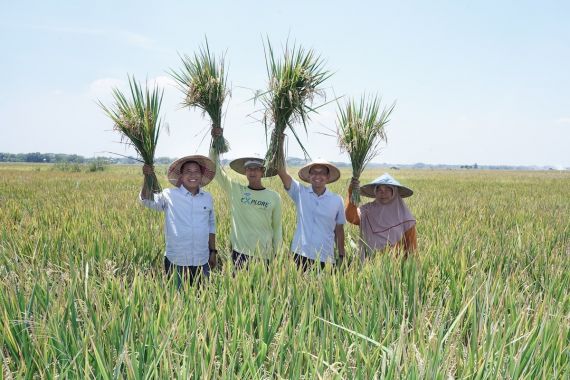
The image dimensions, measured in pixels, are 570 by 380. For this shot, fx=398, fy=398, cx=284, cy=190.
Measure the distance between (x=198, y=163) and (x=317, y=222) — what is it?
110 centimetres

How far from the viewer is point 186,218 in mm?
3078

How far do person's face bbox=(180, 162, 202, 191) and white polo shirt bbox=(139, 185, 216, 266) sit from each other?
57mm

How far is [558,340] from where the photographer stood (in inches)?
63.6

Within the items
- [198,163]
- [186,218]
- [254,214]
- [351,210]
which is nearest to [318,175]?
[351,210]

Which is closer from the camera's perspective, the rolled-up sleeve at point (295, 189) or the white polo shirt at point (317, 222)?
the white polo shirt at point (317, 222)

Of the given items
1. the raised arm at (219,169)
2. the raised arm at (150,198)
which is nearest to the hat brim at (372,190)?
the raised arm at (219,169)

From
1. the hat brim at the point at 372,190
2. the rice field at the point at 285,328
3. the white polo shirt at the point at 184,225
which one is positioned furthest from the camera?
the hat brim at the point at 372,190

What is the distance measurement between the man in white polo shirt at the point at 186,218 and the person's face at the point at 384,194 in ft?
4.61

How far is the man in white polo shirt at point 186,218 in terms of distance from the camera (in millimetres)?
3059

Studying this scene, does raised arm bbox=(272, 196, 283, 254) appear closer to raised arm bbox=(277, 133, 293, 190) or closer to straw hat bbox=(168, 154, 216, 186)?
raised arm bbox=(277, 133, 293, 190)

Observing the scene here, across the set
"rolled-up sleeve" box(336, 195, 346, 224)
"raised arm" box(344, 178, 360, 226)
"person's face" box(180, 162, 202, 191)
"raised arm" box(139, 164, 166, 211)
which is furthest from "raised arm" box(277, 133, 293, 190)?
"raised arm" box(139, 164, 166, 211)

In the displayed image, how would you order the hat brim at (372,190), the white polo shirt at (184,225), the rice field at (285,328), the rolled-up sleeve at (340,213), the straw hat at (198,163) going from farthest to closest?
the hat brim at (372,190) < the rolled-up sleeve at (340,213) < the straw hat at (198,163) < the white polo shirt at (184,225) < the rice field at (285,328)

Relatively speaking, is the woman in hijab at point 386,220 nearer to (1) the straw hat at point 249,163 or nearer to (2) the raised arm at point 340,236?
(2) the raised arm at point 340,236

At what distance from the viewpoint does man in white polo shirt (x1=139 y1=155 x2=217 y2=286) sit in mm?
3059
